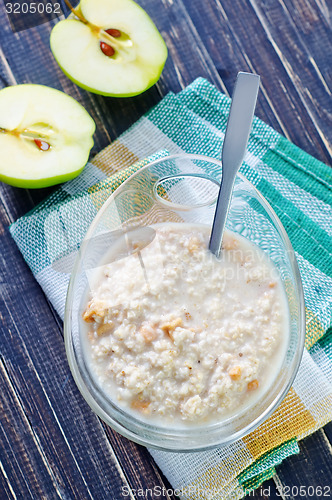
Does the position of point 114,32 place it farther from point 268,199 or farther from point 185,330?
point 185,330

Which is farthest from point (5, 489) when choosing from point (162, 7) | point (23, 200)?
point (162, 7)

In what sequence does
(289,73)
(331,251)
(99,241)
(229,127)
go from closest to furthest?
(229,127) → (99,241) → (331,251) → (289,73)

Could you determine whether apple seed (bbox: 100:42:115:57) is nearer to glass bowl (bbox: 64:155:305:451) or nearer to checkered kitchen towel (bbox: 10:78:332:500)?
checkered kitchen towel (bbox: 10:78:332:500)


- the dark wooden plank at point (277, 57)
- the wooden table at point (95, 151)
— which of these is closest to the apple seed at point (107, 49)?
the wooden table at point (95, 151)

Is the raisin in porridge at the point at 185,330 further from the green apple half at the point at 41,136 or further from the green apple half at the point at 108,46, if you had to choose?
the green apple half at the point at 108,46

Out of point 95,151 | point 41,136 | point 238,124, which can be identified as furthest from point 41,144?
Result: point 238,124

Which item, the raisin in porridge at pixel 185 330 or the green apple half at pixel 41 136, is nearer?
the raisin in porridge at pixel 185 330

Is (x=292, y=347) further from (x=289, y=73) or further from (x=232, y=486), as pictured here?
(x=289, y=73)
